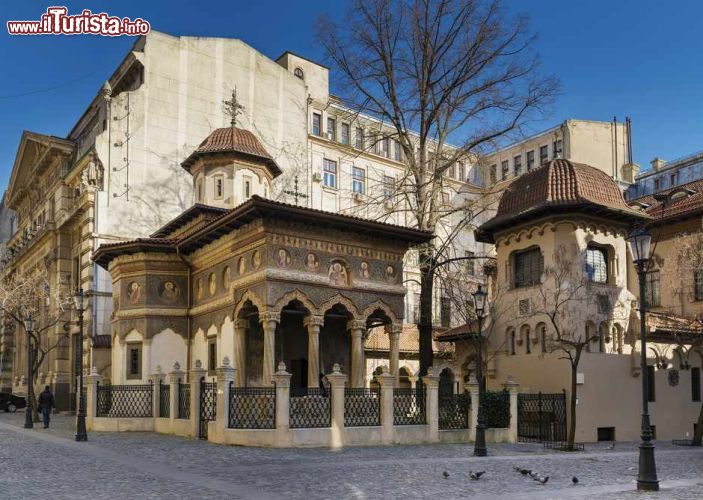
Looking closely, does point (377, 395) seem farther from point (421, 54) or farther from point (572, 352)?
point (421, 54)

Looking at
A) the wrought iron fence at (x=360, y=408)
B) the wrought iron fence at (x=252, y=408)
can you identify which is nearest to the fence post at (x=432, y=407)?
the wrought iron fence at (x=360, y=408)

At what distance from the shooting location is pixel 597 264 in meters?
26.4

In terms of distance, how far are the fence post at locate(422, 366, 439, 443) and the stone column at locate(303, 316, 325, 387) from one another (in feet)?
10.8

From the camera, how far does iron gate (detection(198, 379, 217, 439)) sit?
20781mm

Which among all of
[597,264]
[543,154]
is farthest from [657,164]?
[597,264]

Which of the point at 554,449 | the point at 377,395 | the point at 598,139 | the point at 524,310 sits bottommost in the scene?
the point at 554,449

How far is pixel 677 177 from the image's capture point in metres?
44.6

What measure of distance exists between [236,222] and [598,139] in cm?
3637

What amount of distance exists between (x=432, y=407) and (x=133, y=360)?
12546 millimetres

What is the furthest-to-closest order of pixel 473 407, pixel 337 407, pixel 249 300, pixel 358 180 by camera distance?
pixel 358 180
pixel 249 300
pixel 473 407
pixel 337 407

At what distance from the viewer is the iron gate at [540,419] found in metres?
23.9

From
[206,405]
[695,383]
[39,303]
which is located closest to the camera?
[206,405]

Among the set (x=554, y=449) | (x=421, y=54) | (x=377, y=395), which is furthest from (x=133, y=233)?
(x=554, y=449)

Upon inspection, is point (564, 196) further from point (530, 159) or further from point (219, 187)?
point (530, 159)
